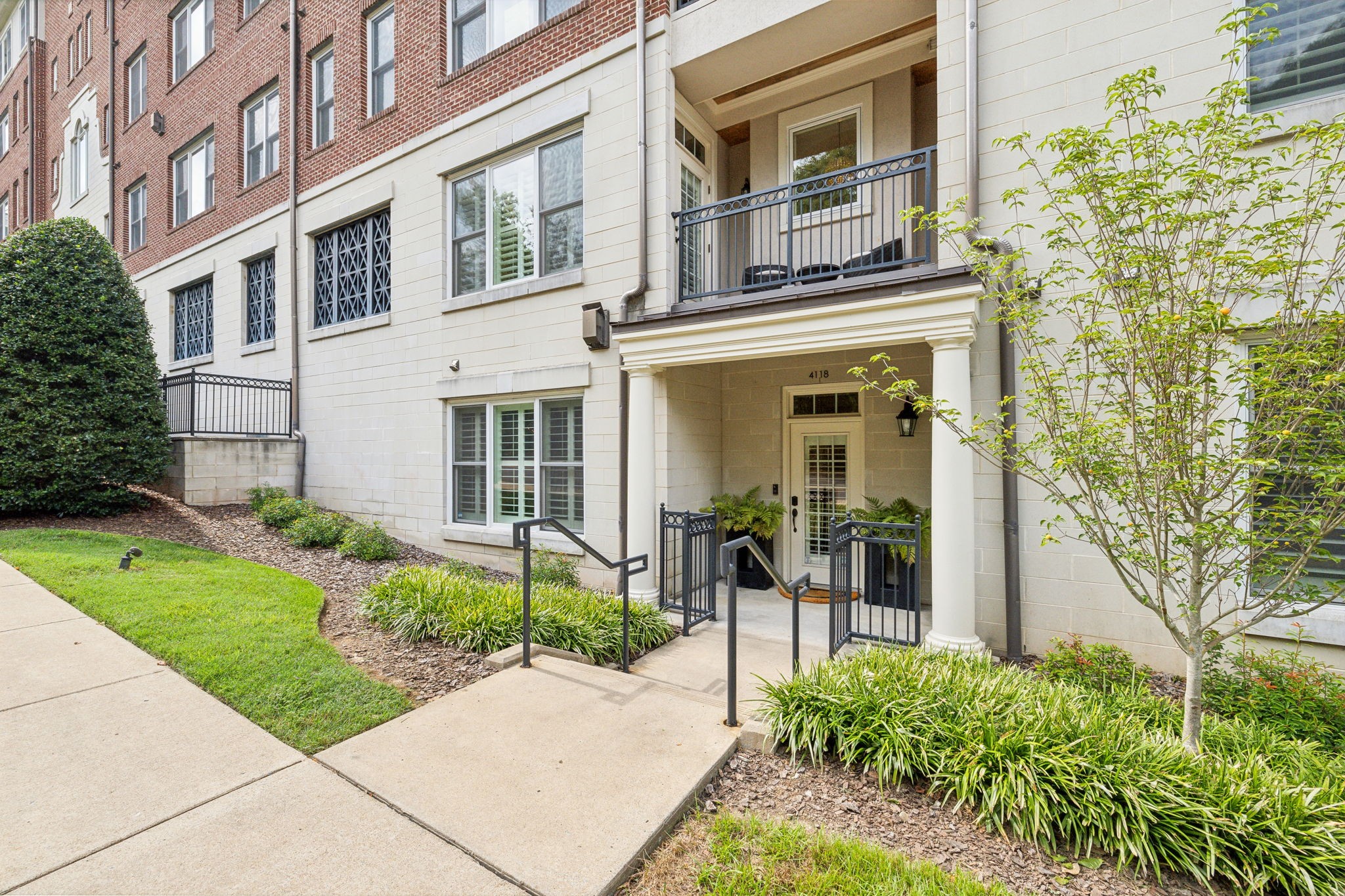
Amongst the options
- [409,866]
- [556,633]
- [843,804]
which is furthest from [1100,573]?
[409,866]

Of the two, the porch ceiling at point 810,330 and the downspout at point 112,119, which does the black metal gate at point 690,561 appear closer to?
the porch ceiling at point 810,330

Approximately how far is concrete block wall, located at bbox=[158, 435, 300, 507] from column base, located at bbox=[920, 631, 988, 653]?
35.1ft

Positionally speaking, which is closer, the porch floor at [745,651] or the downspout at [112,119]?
the porch floor at [745,651]

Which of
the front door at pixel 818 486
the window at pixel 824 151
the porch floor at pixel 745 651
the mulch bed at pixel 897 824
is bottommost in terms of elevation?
the porch floor at pixel 745 651

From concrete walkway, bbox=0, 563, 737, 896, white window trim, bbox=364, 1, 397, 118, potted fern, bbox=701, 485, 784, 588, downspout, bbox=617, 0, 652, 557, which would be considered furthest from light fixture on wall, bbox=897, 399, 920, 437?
white window trim, bbox=364, 1, 397, 118

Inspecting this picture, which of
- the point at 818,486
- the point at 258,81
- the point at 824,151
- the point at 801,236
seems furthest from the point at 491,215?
the point at 258,81

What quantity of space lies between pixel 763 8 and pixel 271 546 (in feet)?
29.3

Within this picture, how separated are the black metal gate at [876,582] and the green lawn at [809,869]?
8.06 feet

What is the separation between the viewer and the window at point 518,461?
750 centimetres

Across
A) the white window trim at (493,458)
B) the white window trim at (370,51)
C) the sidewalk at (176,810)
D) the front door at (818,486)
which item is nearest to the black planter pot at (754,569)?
the front door at (818,486)

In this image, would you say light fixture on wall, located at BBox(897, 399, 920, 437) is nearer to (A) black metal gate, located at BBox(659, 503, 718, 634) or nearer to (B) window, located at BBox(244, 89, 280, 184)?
(A) black metal gate, located at BBox(659, 503, 718, 634)

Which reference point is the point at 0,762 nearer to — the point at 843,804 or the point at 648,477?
the point at 843,804

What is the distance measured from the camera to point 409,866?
2.32m

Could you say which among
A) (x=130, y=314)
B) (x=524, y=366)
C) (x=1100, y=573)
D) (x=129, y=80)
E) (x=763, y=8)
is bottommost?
(x=1100, y=573)
